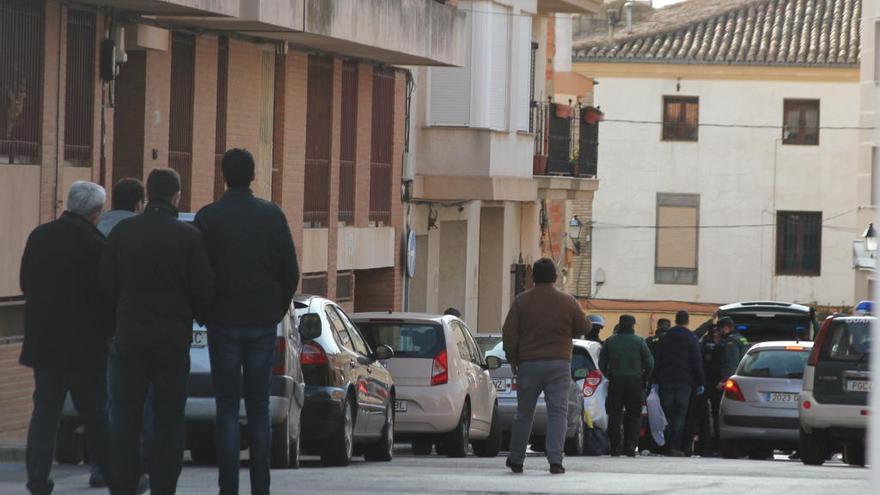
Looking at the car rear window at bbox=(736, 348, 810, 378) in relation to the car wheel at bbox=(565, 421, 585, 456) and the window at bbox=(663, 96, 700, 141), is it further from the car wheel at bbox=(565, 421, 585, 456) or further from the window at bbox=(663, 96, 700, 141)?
the window at bbox=(663, 96, 700, 141)

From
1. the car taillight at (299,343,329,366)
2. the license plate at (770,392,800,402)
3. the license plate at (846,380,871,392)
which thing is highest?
the car taillight at (299,343,329,366)

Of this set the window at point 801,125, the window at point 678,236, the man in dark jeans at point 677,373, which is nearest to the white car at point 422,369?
the man in dark jeans at point 677,373

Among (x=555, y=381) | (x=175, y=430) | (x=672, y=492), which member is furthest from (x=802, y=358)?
(x=175, y=430)

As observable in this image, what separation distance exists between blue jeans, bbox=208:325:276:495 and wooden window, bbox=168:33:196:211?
1195 centimetres

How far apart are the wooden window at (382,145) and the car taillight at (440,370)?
11.4m

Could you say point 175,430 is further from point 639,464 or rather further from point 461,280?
point 461,280

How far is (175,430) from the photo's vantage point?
33.8ft

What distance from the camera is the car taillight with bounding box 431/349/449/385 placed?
19.7m

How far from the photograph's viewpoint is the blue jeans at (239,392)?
10594mm

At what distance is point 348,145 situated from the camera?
29.6 metres

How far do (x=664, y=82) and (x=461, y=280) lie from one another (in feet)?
82.6

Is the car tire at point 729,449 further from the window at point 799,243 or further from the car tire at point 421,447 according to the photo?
the window at point 799,243

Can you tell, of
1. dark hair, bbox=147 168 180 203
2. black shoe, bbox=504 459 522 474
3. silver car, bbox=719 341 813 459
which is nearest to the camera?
dark hair, bbox=147 168 180 203

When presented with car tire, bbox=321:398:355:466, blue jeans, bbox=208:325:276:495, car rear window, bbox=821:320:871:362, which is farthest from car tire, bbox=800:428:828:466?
blue jeans, bbox=208:325:276:495
